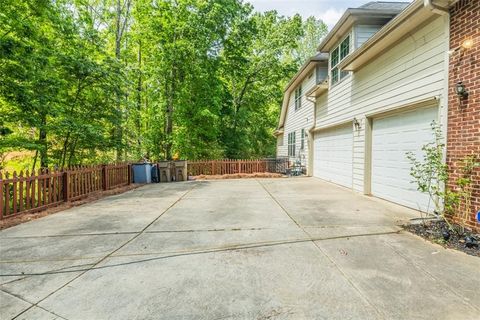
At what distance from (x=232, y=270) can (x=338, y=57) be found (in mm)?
9152

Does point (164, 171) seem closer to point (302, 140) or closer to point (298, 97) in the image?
point (302, 140)

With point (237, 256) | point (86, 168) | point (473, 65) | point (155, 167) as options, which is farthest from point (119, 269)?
point (155, 167)

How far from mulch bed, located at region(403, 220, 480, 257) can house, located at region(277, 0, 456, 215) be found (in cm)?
91

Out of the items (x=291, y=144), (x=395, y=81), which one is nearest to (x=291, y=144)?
(x=291, y=144)

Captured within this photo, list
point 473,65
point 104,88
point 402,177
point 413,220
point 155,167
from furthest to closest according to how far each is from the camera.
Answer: point 155,167 → point 104,88 → point 402,177 → point 413,220 → point 473,65

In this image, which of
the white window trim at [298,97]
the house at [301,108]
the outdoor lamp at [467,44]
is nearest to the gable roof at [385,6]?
the house at [301,108]

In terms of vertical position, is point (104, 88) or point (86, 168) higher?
point (104, 88)

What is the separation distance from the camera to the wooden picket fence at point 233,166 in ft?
45.9

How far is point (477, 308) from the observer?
2.06m

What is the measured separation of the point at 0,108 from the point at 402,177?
11.2 meters

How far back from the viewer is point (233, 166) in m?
14.5

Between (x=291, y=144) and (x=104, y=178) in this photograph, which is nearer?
(x=104, y=178)

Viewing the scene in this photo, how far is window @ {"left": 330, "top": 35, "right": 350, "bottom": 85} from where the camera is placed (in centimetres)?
877

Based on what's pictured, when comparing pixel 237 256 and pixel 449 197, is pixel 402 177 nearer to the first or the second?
pixel 449 197
